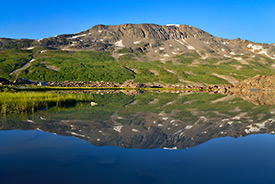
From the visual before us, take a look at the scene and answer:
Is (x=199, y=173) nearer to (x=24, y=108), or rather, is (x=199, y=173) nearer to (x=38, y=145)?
(x=38, y=145)

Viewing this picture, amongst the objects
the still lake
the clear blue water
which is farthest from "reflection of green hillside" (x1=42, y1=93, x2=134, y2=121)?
the clear blue water

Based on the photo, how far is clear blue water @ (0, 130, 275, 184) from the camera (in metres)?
8.83

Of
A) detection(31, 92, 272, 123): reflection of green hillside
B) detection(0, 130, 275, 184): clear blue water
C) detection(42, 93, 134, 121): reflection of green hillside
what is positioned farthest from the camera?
detection(31, 92, 272, 123): reflection of green hillside

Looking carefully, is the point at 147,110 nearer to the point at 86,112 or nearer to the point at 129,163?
the point at 86,112

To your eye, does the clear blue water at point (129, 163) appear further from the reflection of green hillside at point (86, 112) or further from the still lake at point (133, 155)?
the reflection of green hillside at point (86, 112)

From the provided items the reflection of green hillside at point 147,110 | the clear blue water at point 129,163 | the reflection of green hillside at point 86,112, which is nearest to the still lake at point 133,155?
the clear blue water at point 129,163

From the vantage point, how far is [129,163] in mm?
10297

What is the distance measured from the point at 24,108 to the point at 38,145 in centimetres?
1530

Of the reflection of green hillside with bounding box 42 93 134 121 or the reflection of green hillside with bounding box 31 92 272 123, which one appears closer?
the reflection of green hillside with bounding box 42 93 134 121

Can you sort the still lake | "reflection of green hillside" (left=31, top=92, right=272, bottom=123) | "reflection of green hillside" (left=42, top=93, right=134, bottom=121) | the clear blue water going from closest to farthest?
the clear blue water, the still lake, "reflection of green hillside" (left=42, top=93, right=134, bottom=121), "reflection of green hillside" (left=31, top=92, right=272, bottom=123)

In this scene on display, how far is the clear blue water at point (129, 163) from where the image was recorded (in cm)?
883

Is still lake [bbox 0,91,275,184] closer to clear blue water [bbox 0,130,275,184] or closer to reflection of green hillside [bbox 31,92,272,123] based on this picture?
clear blue water [bbox 0,130,275,184]

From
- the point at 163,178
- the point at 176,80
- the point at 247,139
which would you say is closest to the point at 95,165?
the point at 163,178

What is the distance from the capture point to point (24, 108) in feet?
87.2
